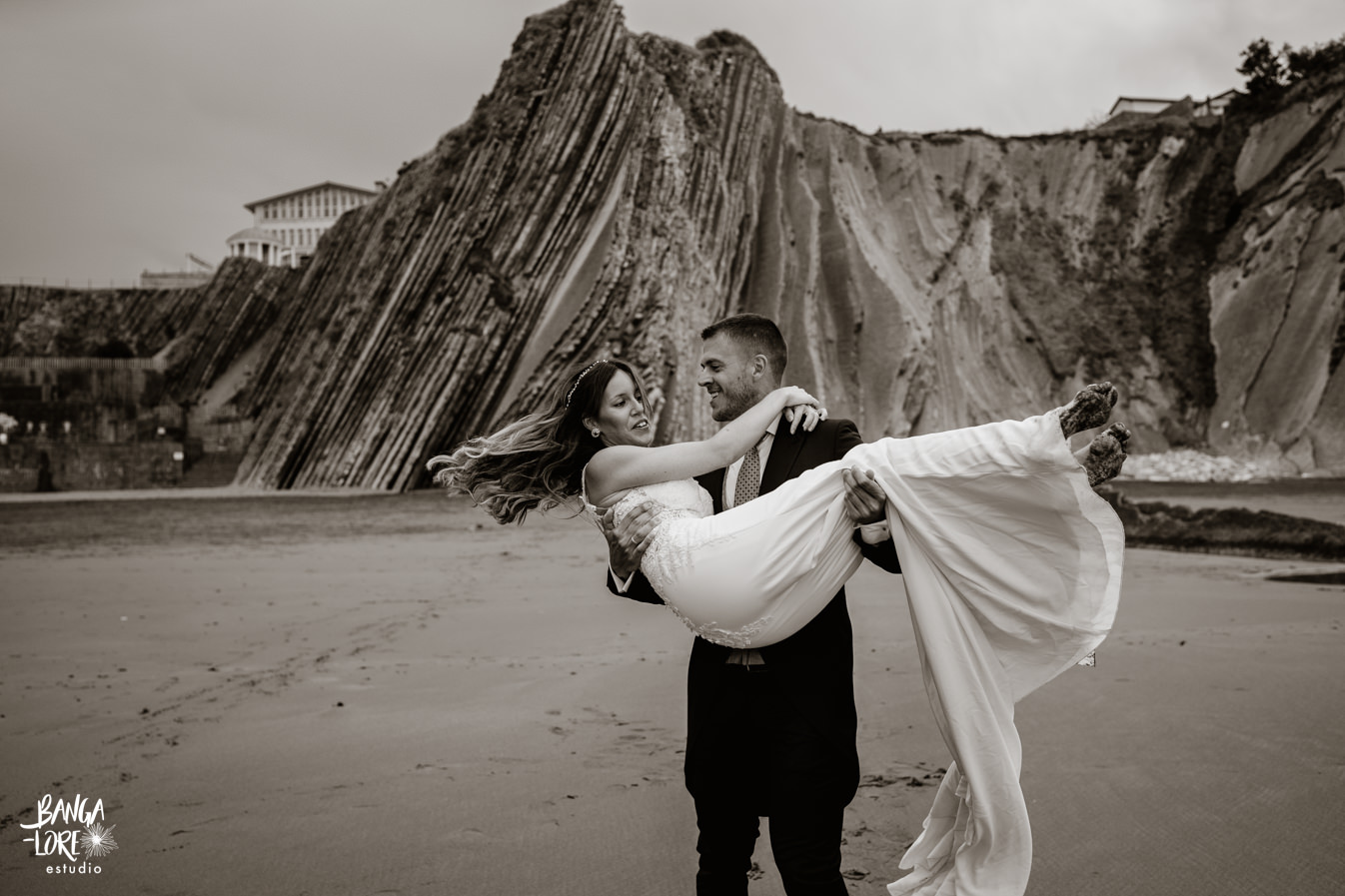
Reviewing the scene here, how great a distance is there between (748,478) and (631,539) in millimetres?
443

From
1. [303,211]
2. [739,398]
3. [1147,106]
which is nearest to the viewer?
[739,398]

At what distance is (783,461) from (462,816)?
2263mm

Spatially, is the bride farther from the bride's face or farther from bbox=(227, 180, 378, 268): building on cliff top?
bbox=(227, 180, 378, 268): building on cliff top

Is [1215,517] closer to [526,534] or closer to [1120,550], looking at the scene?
[526,534]

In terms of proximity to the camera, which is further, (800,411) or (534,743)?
(534,743)

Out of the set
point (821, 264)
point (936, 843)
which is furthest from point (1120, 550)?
point (821, 264)

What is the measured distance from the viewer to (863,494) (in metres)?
3.04

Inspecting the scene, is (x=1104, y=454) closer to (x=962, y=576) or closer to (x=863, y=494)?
(x=962, y=576)

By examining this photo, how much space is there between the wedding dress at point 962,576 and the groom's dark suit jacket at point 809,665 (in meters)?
0.12

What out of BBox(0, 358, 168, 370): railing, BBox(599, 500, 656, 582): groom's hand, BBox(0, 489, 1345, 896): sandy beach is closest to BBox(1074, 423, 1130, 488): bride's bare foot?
BBox(599, 500, 656, 582): groom's hand

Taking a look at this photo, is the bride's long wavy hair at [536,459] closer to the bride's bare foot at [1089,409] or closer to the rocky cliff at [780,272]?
the bride's bare foot at [1089,409]

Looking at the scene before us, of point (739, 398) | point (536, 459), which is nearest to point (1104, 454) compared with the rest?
point (739, 398)

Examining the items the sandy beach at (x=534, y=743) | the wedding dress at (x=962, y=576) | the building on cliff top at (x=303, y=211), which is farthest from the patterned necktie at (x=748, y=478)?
the building on cliff top at (x=303, y=211)

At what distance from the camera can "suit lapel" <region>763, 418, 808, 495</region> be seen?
3324 millimetres
